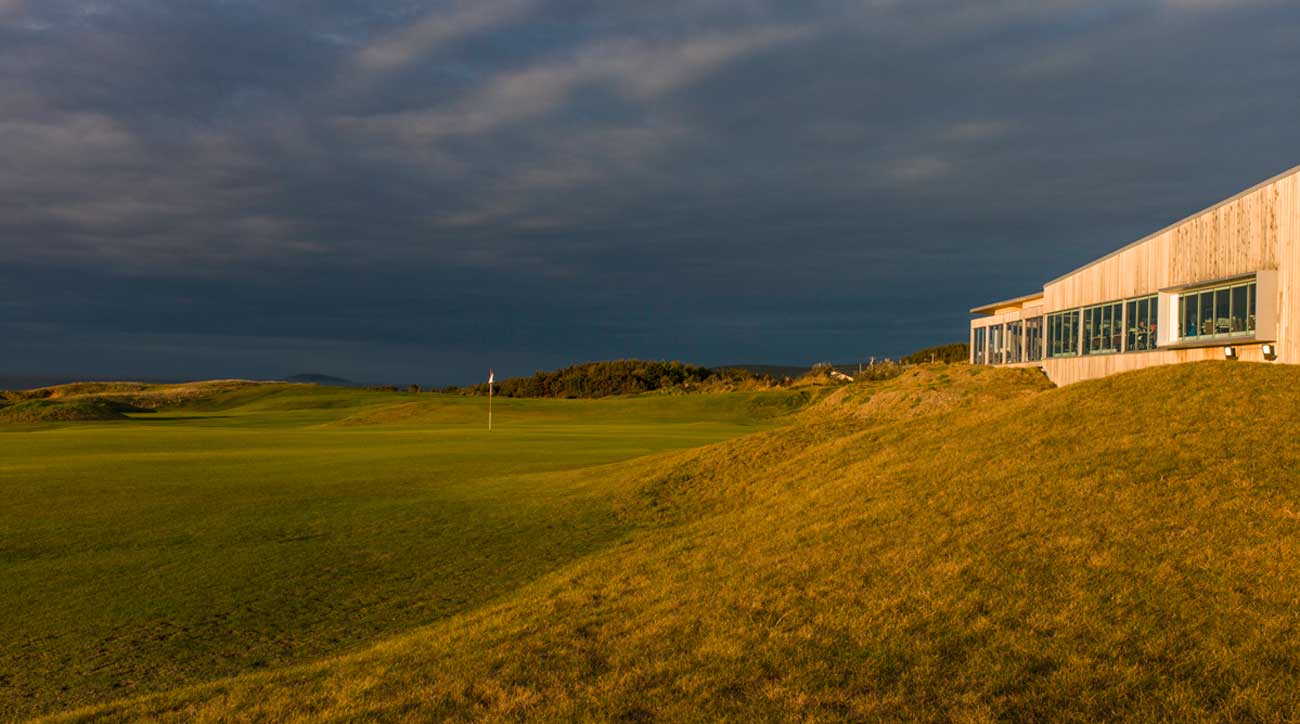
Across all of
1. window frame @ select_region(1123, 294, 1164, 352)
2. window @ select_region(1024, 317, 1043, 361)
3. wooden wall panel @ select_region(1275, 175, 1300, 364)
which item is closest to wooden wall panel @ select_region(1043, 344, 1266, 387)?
window frame @ select_region(1123, 294, 1164, 352)

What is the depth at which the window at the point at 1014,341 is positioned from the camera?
4053cm

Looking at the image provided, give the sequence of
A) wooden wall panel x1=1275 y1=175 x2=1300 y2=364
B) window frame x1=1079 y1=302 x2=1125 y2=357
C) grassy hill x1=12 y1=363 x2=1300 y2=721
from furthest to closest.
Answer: window frame x1=1079 y1=302 x2=1125 y2=357 → wooden wall panel x1=1275 y1=175 x2=1300 y2=364 → grassy hill x1=12 y1=363 x2=1300 y2=721

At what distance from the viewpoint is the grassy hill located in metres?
5.77

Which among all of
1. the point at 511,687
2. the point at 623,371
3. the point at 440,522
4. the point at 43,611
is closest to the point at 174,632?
the point at 43,611

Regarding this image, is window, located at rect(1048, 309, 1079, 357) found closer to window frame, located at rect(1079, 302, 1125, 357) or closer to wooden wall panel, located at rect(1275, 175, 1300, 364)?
window frame, located at rect(1079, 302, 1125, 357)

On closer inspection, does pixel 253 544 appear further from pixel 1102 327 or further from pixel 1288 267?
pixel 1102 327

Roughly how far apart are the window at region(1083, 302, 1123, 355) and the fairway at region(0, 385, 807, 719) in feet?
48.4

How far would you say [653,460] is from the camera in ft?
65.9

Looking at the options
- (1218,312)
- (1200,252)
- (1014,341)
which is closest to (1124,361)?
(1200,252)

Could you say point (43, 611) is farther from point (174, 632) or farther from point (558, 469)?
point (558, 469)

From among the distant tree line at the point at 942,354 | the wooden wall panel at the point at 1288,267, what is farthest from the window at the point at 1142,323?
the distant tree line at the point at 942,354

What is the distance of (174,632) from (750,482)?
33.4 feet

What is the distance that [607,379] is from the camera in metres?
79.0

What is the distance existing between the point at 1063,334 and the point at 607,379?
5015 cm
